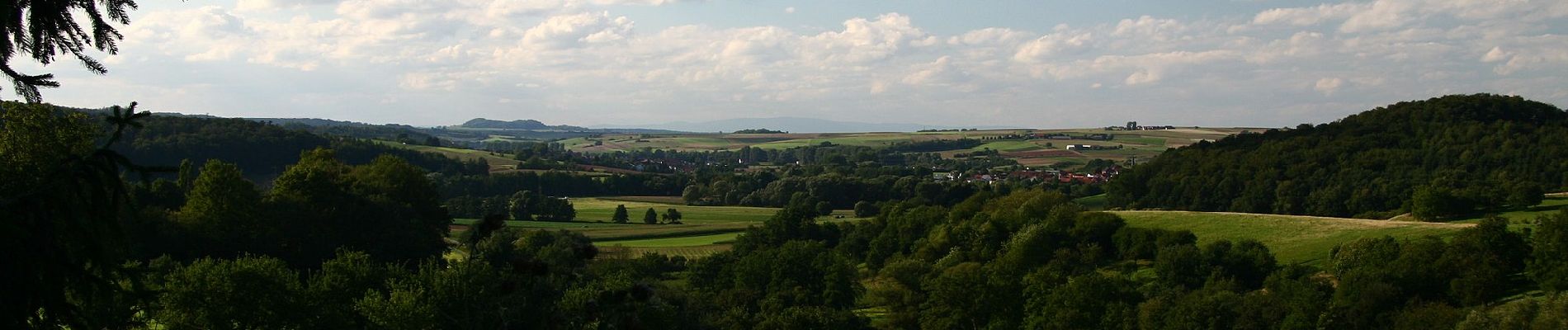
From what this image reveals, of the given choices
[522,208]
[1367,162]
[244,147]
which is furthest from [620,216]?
[1367,162]

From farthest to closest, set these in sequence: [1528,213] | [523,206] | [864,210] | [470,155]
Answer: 1. [470,155]
2. [864,210]
3. [523,206]
4. [1528,213]

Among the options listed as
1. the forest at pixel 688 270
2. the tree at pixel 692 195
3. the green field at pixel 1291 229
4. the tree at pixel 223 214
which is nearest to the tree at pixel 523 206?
the forest at pixel 688 270

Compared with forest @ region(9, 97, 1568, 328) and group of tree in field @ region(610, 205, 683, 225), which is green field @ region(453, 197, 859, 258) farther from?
forest @ region(9, 97, 1568, 328)

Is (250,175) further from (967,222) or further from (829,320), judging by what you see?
(829,320)

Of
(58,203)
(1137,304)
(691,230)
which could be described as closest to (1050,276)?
(1137,304)

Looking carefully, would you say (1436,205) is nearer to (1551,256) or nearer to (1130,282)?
(1551,256)

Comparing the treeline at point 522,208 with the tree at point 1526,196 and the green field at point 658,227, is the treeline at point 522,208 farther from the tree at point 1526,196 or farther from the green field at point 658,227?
the tree at point 1526,196
